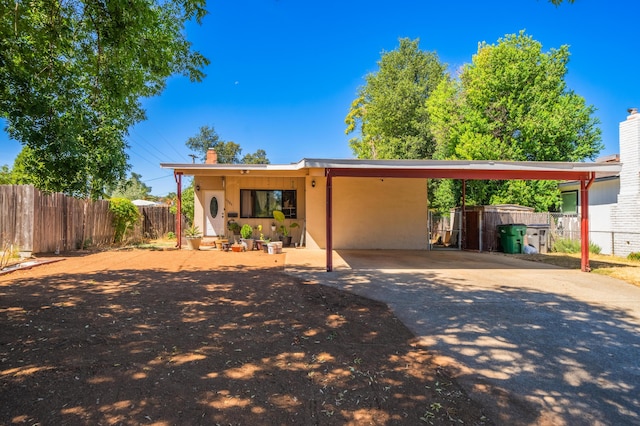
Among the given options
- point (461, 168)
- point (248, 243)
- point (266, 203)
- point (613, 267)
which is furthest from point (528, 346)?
point (266, 203)

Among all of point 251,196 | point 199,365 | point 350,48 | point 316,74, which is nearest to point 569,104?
point 350,48

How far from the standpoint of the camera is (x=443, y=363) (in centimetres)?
328

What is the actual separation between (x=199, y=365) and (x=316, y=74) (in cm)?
2062

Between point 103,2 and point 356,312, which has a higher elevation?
point 103,2

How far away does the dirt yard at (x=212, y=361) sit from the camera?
2375mm

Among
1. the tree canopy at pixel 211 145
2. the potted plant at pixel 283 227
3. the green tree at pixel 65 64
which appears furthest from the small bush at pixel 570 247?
the tree canopy at pixel 211 145

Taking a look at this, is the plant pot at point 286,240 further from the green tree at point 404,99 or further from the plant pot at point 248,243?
the green tree at point 404,99

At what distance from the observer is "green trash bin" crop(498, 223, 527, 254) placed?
483 inches

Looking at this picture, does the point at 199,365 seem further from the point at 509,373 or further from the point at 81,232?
the point at 81,232

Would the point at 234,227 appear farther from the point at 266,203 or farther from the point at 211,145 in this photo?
the point at 211,145

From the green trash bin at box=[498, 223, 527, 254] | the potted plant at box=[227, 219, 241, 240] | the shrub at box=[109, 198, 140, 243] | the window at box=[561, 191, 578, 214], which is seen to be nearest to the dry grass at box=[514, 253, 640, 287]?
the green trash bin at box=[498, 223, 527, 254]

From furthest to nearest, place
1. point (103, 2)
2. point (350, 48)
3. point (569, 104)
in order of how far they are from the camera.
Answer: point (350, 48) < point (569, 104) < point (103, 2)

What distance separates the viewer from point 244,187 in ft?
42.6

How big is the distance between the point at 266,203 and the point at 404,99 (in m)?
14.5
